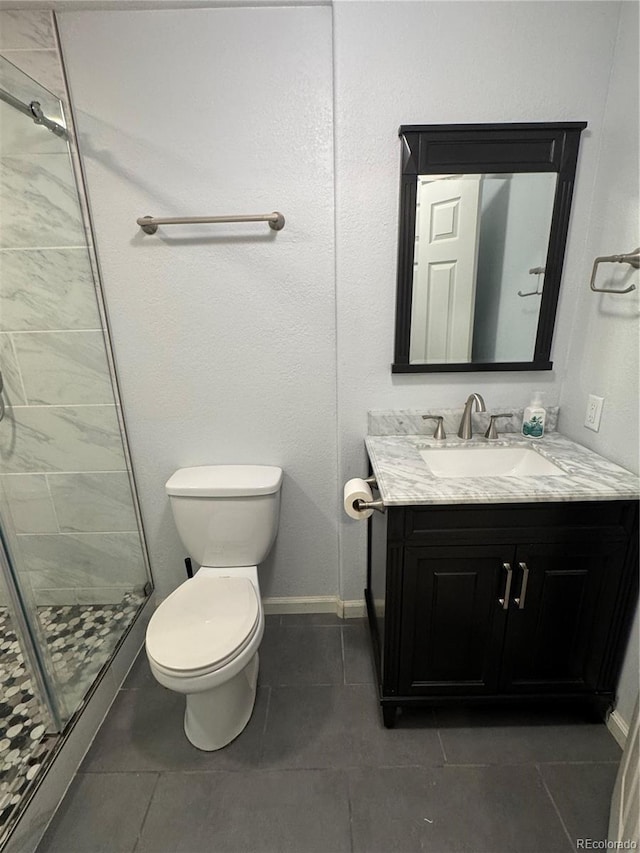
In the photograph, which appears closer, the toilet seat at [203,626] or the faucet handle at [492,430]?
the toilet seat at [203,626]

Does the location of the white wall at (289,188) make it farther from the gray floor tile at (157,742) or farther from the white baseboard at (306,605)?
the gray floor tile at (157,742)

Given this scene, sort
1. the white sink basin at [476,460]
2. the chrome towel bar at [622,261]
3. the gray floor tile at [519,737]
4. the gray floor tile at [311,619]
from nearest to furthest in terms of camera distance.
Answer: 1. the chrome towel bar at [622,261]
2. the gray floor tile at [519,737]
3. the white sink basin at [476,460]
4. the gray floor tile at [311,619]

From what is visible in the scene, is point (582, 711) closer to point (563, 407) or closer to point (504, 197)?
point (563, 407)

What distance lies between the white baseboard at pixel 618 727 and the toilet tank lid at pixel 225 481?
1389 millimetres

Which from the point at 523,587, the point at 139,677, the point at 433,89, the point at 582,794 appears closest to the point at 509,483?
the point at 523,587

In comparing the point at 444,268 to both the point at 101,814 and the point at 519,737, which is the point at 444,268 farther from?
the point at 101,814

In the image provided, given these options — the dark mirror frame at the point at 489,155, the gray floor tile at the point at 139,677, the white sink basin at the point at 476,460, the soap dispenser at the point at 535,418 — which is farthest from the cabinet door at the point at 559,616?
the gray floor tile at the point at 139,677

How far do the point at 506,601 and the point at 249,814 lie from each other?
0.98m

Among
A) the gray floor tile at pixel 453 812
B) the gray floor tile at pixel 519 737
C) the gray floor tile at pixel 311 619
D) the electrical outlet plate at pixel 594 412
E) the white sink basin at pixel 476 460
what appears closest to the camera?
the gray floor tile at pixel 453 812

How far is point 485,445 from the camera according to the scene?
155 centimetres

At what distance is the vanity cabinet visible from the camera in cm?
120

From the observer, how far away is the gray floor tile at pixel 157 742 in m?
1.30

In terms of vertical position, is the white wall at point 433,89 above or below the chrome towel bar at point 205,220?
above

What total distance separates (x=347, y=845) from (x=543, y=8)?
2561 millimetres
